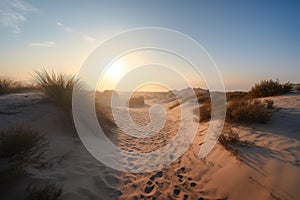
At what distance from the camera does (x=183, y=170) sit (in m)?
4.84

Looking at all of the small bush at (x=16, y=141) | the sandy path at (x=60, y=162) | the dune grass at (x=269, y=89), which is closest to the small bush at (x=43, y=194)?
the sandy path at (x=60, y=162)

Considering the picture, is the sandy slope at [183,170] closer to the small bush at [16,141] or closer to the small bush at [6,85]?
the small bush at [16,141]

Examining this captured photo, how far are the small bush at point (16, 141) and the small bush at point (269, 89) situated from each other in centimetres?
1075

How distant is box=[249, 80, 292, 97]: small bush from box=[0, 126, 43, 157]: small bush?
35.3 feet

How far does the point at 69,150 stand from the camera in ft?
15.9

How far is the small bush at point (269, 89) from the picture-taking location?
10508mm

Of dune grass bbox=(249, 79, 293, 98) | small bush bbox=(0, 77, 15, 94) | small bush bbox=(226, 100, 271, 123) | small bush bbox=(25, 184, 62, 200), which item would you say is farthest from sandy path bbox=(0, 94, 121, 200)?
dune grass bbox=(249, 79, 293, 98)

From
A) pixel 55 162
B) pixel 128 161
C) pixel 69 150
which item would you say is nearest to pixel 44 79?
pixel 69 150

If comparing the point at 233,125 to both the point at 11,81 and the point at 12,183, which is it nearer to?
the point at 12,183

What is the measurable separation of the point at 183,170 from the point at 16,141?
11.9 ft

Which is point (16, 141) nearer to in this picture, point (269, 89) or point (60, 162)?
point (60, 162)

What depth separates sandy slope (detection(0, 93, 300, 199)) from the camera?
338cm

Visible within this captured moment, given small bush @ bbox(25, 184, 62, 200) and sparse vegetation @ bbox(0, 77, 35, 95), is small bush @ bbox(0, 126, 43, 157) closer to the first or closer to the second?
small bush @ bbox(25, 184, 62, 200)

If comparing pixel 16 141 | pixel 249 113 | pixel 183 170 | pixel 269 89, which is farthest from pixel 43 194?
pixel 269 89
